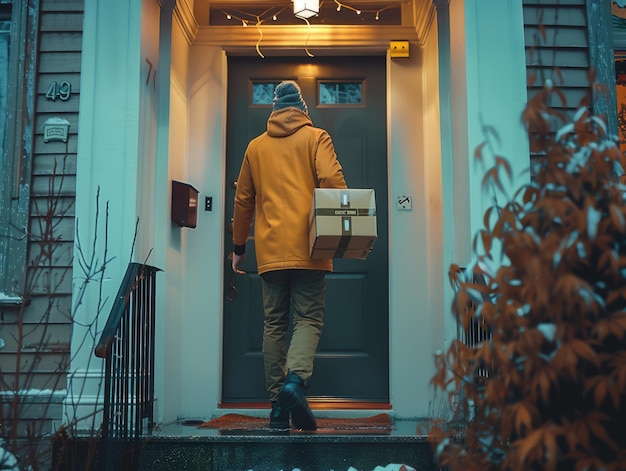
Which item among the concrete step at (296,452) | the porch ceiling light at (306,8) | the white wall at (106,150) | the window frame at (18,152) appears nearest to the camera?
the concrete step at (296,452)

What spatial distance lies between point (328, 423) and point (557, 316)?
279 cm

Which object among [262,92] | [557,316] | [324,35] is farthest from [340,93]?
[557,316]

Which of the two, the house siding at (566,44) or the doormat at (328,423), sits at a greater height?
the house siding at (566,44)

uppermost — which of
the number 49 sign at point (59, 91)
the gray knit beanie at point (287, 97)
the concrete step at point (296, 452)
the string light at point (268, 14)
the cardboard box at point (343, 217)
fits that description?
the string light at point (268, 14)

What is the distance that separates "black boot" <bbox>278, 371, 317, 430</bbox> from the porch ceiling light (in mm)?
2441

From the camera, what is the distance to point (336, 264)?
17.0 feet

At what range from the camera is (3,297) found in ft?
13.8

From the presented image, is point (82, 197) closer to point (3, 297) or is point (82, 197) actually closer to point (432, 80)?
point (3, 297)

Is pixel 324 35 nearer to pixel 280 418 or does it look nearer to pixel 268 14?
pixel 268 14

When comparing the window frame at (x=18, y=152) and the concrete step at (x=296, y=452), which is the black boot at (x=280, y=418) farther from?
the window frame at (x=18, y=152)

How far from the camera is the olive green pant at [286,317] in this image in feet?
13.1

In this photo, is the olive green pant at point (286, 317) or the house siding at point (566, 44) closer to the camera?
the olive green pant at point (286, 317)

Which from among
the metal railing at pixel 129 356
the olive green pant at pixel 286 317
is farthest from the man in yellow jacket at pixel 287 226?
the metal railing at pixel 129 356

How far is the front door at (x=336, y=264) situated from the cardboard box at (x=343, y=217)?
141 cm
